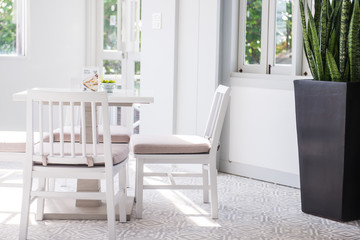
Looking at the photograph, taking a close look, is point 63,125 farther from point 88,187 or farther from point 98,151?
point 88,187

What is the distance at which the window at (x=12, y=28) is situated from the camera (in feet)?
19.8

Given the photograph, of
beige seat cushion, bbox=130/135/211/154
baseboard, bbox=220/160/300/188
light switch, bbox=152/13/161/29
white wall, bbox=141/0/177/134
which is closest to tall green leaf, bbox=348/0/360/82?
beige seat cushion, bbox=130/135/211/154

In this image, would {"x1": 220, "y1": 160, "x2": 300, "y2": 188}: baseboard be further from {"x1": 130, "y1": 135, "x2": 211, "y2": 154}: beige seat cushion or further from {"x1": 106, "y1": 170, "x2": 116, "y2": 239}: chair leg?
{"x1": 106, "y1": 170, "x2": 116, "y2": 239}: chair leg

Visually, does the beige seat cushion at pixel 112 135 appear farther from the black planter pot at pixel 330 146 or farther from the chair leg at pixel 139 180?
the black planter pot at pixel 330 146

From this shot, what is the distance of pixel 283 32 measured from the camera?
4.79m

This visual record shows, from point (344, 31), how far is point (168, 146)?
1197mm

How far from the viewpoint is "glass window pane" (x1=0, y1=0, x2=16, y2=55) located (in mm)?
6035

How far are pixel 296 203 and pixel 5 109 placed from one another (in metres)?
3.12

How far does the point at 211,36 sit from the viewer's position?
495 cm

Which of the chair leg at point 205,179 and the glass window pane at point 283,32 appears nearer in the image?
the chair leg at point 205,179

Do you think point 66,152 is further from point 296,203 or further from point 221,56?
point 221,56

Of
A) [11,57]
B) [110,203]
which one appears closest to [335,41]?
[110,203]

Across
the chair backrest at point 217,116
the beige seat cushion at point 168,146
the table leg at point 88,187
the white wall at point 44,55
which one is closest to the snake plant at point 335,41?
the chair backrest at point 217,116

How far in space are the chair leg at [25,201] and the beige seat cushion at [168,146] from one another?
0.66 meters
